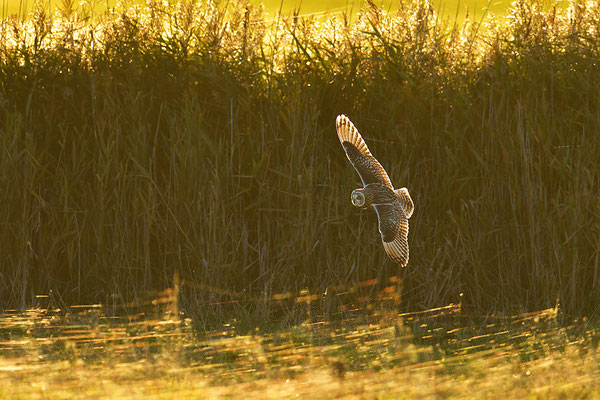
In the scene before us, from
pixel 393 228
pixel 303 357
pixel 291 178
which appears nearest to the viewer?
pixel 393 228

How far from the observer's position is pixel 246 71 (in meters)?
7.45

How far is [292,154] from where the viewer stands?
23.1ft

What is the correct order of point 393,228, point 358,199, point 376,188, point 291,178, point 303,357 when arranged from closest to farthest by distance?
point 358,199 < point 376,188 < point 393,228 < point 303,357 < point 291,178

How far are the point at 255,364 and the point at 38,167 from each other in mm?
2866

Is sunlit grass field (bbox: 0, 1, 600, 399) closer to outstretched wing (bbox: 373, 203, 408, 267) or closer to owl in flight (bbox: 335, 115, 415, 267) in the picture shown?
outstretched wing (bbox: 373, 203, 408, 267)

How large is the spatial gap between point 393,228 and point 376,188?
1.10 feet

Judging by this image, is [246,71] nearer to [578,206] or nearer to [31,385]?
[578,206]

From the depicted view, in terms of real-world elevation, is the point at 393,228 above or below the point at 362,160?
below

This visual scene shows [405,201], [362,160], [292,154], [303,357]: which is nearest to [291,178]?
[292,154]

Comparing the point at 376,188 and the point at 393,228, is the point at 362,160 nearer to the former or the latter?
the point at 376,188

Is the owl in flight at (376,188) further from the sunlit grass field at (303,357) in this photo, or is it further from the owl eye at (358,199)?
the sunlit grass field at (303,357)

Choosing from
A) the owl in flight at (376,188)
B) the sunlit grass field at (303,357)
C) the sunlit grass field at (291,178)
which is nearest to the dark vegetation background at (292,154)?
the sunlit grass field at (291,178)

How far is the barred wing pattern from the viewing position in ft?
16.4

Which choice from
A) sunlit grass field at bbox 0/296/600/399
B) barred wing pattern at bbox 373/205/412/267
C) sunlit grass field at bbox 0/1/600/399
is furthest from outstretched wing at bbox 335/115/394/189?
sunlit grass field at bbox 0/1/600/399
